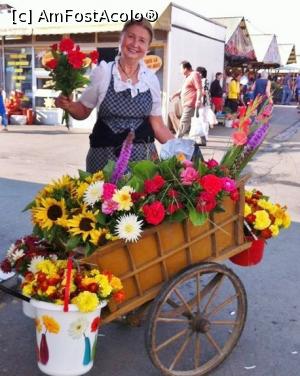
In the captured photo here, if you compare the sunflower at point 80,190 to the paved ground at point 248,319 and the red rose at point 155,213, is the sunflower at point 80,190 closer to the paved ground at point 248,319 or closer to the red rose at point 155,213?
the red rose at point 155,213

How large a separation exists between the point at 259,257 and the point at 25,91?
1240 cm

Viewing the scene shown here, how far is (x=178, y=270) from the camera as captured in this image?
2.51 m


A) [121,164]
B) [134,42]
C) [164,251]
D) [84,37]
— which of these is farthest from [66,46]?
[84,37]

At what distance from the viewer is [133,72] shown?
3.04 meters

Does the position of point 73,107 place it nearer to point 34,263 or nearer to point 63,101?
point 63,101

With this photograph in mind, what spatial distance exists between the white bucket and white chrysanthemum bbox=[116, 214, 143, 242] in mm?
310

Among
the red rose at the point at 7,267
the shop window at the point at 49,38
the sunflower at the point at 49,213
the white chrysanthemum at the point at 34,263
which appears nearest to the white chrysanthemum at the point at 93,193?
the sunflower at the point at 49,213

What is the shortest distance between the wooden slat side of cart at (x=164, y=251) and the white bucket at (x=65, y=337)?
5.3 inches

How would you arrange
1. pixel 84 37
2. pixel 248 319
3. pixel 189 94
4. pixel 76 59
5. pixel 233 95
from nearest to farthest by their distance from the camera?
pixel 76 59 < pixel 248 319 < pixel 189 94 < pixel 84 37 < pixel 233 95

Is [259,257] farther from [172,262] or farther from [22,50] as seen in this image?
[22,50]

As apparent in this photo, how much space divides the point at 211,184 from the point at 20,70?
41.9 ft

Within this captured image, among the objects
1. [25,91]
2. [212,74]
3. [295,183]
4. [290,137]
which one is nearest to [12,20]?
[25,91]

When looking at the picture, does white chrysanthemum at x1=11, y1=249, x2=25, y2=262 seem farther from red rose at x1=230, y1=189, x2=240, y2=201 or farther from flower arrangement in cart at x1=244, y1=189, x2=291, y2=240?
flower arrangement in cart at x1=244, y1=189, x2=291, y2=240

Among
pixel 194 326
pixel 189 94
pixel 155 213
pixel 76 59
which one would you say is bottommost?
pixel 194 326
